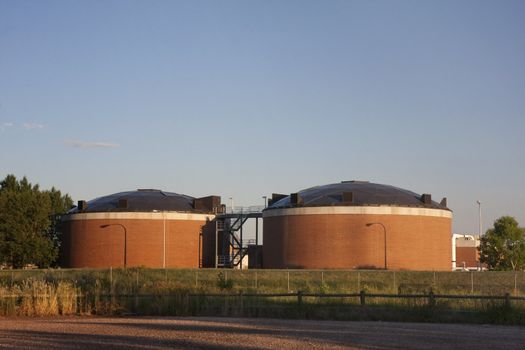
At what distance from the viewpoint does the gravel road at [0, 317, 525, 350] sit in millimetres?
20891

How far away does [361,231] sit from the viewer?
275 ft

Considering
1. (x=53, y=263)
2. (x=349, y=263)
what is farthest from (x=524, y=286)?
(x=53, y=263)

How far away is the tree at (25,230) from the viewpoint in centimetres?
9275

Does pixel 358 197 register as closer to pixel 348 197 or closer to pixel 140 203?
pixel 348 197

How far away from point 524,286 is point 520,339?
3826 cm

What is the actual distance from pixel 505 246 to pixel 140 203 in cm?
5508

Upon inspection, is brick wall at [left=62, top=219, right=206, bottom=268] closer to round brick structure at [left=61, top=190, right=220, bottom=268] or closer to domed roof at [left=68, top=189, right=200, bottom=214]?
round brick structure at [left=61, top=190, right=220, bottom=268]

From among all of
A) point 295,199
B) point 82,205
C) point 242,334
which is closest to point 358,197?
point 295,199

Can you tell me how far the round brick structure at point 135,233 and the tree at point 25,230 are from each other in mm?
3094

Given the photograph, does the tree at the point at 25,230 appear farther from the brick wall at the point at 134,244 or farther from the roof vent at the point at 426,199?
the roof vent at the point at 426,199

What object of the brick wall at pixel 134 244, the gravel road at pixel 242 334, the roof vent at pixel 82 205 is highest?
the roof vent at pixel 82 205

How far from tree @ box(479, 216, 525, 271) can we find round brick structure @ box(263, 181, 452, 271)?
29079 mm

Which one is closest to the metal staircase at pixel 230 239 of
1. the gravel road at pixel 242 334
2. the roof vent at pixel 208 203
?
the roof vent at pixel 208 203

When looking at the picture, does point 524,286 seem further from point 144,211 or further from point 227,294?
point 144,211
